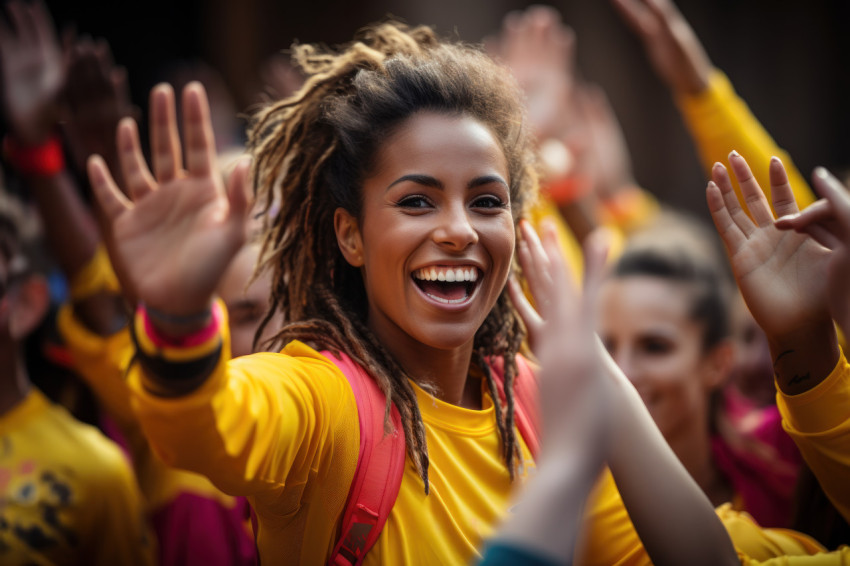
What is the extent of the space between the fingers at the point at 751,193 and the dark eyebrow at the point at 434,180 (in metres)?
0.59

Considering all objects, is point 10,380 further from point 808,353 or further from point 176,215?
point 808,353

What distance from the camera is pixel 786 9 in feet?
28.1

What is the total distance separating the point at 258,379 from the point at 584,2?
24.2 feet

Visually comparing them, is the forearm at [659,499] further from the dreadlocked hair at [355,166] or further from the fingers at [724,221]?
the fingers at [724,221]

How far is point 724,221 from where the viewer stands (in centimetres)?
196

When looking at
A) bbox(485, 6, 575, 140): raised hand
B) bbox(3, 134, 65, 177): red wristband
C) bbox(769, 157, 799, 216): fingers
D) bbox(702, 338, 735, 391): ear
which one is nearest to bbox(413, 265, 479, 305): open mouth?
bbox(769, 157, 799, 216): fingers

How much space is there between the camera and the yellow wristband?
2.95 m

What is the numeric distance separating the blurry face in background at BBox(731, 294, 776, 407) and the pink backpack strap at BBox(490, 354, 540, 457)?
210 cm

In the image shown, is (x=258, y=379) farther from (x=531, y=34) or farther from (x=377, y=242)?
(x=531, y=34)

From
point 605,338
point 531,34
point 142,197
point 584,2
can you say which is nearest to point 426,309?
point 142,197

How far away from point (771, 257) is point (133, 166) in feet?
4.62

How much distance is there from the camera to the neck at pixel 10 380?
2.70 m

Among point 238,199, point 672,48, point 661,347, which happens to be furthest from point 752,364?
point 238,199

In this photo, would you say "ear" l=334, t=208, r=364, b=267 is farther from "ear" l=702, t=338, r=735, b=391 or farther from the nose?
"ear" l=702, t=338, r=735, b=391
